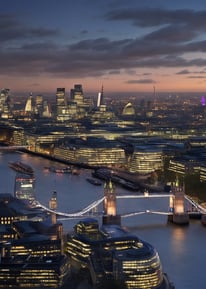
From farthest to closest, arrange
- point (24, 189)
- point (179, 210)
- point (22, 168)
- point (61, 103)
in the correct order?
point (61, 103), point (22, 168), point (24, 189), point (179, 210)

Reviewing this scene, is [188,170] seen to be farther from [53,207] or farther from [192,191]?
[53,207]

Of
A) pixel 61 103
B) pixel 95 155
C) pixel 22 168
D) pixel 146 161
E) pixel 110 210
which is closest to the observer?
pixel 110 210

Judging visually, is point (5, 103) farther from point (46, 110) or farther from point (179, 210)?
point (179, 210)

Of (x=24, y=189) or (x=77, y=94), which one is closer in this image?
(x=24, y=189)

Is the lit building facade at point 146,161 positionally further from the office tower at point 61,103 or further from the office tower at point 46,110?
the office tower at point 46,110

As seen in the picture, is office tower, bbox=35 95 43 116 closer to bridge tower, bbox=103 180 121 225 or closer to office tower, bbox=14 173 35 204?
office tower, bbox=14 173 35 204

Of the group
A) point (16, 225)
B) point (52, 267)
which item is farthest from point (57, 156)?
point (52, 267)

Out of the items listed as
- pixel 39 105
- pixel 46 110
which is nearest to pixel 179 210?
pixel 46 110

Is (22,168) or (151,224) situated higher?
(22,168)

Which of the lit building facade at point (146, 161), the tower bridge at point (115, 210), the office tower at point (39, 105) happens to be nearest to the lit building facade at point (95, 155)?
the lit building facade at point (146, 161)
